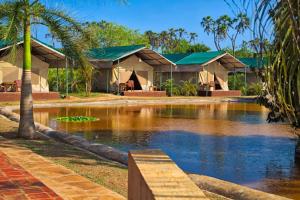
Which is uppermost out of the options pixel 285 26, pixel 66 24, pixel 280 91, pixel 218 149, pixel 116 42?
pixel 116 42

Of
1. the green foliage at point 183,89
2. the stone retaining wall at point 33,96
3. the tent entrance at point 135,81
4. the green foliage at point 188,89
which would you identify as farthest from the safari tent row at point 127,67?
the stone retaining wall at point 33,96

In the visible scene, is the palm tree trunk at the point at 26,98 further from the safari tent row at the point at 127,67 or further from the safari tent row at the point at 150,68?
the safari tent row at the point at 127,67

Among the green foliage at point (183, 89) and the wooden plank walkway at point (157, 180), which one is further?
the green foliage at point (183, 89)

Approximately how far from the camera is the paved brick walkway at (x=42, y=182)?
5250 millimetres

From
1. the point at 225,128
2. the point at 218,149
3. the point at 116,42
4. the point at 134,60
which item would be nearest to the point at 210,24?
the point at 116,42

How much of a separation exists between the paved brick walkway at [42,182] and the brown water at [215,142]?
2.71 meters

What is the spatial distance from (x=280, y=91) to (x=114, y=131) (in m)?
11.1

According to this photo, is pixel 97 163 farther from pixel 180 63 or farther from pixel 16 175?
pixel 180 63

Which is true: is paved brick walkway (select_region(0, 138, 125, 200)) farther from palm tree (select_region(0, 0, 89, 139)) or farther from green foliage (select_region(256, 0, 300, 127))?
green foliage (select_region(256, 0, 300, 127))

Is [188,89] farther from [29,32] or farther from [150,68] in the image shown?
[29,32]

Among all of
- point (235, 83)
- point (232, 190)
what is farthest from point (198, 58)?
point (232, 190)

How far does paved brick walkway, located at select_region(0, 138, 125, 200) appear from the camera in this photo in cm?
525

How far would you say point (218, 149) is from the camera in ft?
34.0

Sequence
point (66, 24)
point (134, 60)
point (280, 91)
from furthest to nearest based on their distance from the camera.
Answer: point (134, 60), point (66, 24), point (280, 91)
